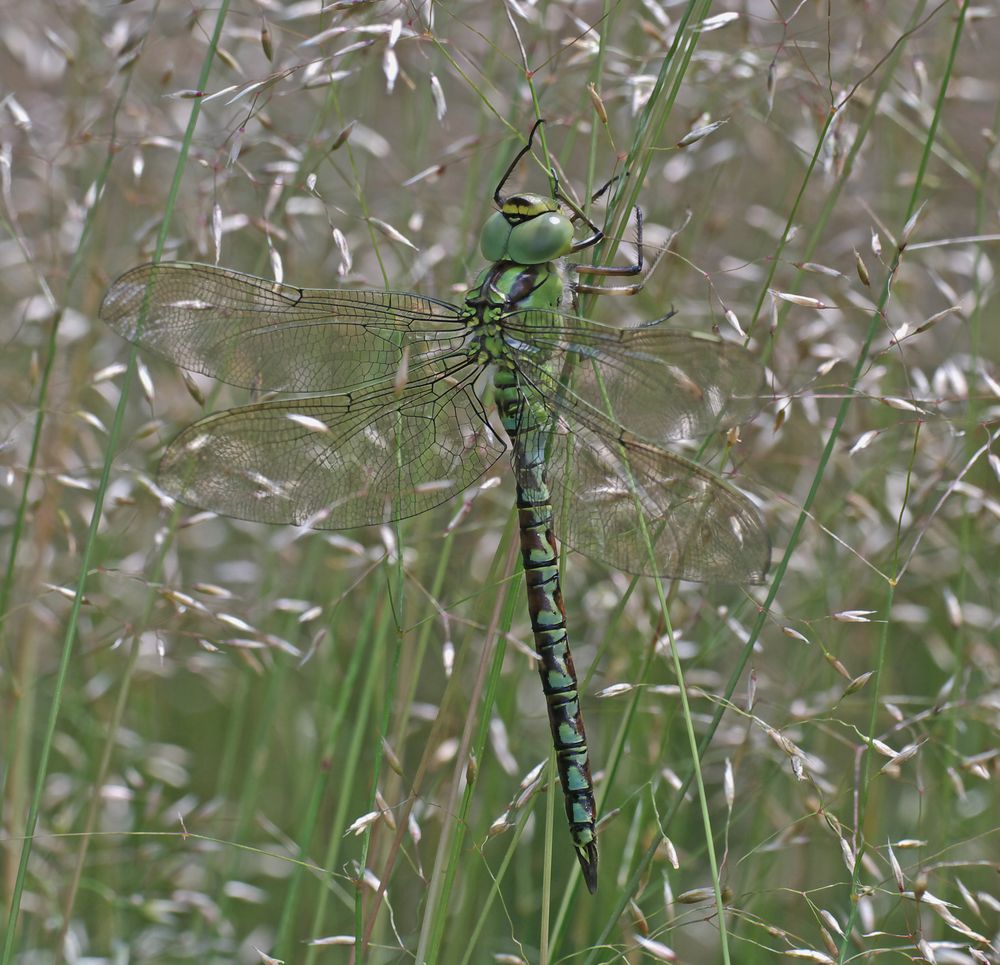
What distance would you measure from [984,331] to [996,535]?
1.43m

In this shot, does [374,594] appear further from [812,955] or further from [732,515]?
[812,955]

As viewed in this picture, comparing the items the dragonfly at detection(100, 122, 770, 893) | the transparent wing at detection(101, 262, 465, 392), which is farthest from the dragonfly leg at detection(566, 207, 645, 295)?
the transparent wing at detection(101, 262, 465, 392)

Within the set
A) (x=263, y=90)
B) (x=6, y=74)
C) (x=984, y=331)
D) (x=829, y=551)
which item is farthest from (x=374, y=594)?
(x=6, y=74)

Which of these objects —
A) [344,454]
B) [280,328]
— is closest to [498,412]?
[344,454]

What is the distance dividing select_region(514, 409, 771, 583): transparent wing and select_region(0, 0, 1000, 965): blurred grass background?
109 millimetres

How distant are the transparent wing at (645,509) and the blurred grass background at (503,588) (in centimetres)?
11

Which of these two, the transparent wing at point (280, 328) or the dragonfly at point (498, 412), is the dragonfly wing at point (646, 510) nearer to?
the dragonfly at point (498, 412)

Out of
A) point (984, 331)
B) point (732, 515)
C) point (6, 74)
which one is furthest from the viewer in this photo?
point (6, 74)

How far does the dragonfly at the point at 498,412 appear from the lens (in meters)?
1.62

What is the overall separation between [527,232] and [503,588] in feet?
2.03

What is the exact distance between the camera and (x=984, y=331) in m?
3.60

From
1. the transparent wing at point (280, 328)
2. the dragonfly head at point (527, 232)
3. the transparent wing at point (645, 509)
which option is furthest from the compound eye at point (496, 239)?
the transparent wing at point (645, 509)

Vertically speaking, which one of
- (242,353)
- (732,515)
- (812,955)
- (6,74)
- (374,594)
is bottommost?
→ (812,955)

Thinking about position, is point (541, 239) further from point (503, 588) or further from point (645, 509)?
point (503, 588)
